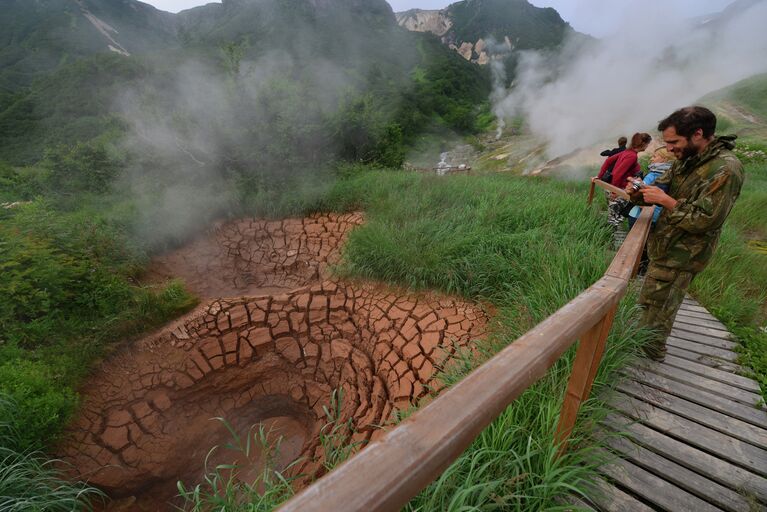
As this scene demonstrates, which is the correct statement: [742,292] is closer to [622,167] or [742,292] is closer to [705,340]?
[705,340]

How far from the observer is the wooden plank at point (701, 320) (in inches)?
93.7

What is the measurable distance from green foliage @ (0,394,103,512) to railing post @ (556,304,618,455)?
268 centimetres

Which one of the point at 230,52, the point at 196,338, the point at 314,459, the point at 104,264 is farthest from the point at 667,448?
the point at 230,52

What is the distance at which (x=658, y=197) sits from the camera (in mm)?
1723

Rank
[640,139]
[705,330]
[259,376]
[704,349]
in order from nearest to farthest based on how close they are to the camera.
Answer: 1. [704,349]
2. [705,330]
3. [640,139]
4. [259,376]

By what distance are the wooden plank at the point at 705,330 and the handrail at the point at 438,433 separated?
2.21 m

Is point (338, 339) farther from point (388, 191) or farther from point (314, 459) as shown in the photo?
point (388, 191)

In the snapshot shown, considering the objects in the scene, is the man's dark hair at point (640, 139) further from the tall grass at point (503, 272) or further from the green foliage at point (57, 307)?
the green foliage at point (57, 307)

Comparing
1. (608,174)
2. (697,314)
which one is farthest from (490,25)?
(697,314)

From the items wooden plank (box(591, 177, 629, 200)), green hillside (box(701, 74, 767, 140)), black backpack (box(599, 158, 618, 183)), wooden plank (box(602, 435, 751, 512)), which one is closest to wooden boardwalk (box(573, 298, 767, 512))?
wooden plank (box(602, 435, 751, 512))

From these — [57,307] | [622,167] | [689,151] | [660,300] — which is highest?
[689,151]

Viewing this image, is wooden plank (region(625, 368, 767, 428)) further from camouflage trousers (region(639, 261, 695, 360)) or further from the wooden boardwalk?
camouflage trousers (region(639, 261, 695, 360))

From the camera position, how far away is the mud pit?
9.78 ft

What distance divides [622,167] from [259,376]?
5.06 m
